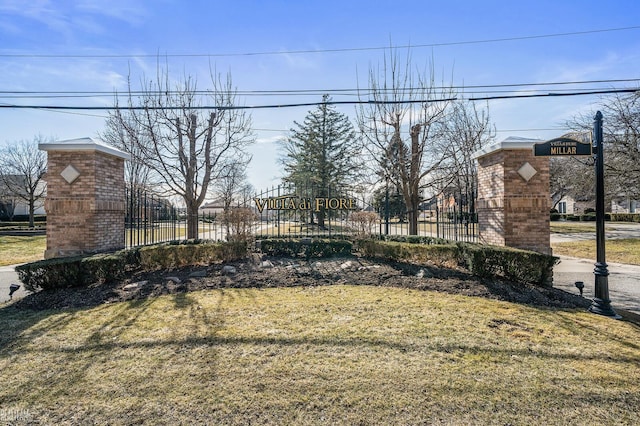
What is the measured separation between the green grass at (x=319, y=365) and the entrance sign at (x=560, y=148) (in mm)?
2439

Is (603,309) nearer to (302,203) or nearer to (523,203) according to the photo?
(523,203)

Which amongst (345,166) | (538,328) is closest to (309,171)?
(345,166)

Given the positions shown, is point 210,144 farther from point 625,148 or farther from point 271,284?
point 625,148

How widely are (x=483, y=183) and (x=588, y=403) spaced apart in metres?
5.74

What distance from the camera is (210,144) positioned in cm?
1050

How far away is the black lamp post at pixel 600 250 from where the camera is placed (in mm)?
4816

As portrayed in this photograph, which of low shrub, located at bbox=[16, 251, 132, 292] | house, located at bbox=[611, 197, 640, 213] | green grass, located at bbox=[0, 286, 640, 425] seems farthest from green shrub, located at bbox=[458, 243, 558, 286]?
house, located at bbox=[611, 197, 640, 213]

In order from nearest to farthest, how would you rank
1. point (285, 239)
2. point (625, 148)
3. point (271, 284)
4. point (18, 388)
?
1. point (18, 388)
2. point (271, 284)
3. point (285, 239)
4. point (625, 148)

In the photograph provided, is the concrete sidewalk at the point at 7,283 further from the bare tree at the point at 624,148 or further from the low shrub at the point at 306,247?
the bare tree at the point at 624,148

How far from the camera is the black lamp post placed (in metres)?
4.82

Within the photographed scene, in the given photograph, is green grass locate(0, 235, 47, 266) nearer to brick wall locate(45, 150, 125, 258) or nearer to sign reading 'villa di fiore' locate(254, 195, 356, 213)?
brick wall locate(45, 150, 125, 258)

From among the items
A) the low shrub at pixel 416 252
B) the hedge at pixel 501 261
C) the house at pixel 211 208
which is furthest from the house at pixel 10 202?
the hedge at pixel 501 261

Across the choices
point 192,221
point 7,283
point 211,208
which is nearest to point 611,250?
point 192,221

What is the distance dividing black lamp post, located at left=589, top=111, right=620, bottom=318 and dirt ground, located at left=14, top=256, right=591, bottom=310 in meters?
0.36
